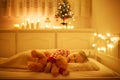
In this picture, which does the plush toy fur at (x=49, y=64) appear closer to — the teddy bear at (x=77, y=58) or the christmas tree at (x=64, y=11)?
the teddy bear at (x=77, y=58)

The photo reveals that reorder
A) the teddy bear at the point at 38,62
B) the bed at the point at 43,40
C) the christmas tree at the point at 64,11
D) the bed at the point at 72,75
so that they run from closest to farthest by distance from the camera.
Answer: the bed at the point at 72,75
the teddy bear at the point at 38,62
the bed at the point at 43,40
the christmas tree at the point at 64,11

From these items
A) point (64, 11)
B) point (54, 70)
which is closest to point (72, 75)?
point (54, 70)

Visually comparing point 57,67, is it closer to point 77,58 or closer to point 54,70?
point 54,70

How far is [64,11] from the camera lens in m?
3.64

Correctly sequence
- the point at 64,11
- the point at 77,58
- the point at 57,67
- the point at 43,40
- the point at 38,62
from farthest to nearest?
the point at 64,11 < the point at 43,40 < the point at 77,58 < the point at 38,62 < the point at 57,67

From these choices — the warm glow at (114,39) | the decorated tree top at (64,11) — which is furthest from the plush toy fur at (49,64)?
the decorated tree top at (64,11)

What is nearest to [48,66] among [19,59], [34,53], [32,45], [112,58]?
[34,53]

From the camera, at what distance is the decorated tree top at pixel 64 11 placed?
3641 millimetres

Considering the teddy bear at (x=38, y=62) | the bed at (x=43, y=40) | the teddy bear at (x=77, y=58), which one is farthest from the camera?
the bed at (x=43, y=40)

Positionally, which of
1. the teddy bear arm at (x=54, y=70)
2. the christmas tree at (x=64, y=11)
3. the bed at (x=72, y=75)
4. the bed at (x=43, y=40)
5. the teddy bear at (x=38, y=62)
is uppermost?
the christmas tree at (x=64, y=11)

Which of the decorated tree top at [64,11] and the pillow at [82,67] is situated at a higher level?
the decorated tree top at [64,11]

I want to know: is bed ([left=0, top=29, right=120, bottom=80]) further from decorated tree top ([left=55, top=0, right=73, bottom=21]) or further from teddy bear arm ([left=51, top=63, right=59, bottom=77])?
teddy bear arm ([left=51, top=63, right=59, bottom=77])

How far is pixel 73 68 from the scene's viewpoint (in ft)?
7.36

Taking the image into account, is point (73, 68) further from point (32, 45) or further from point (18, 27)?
point (18, 27)
